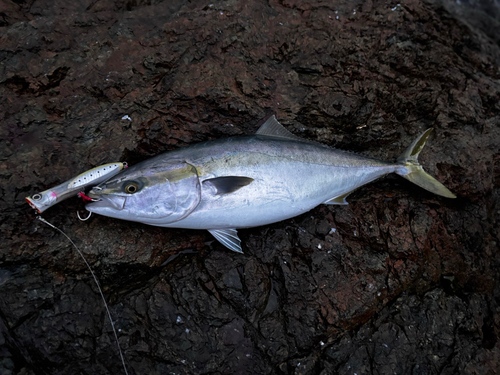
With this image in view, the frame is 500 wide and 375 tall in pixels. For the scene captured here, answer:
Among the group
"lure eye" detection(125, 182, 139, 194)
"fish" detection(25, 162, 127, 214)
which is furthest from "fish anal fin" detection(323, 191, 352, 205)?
"fish" detection(25, 162, 127, 214)

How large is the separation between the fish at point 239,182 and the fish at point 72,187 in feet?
0.34

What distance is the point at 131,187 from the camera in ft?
9.29

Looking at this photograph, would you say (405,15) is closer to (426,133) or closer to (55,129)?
(426,133)

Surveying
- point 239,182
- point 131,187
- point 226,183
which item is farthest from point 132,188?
point 239,182

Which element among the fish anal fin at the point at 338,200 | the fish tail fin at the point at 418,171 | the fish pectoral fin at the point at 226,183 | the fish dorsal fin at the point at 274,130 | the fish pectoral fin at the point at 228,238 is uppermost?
the fish dorsal fin at the point at 274,130

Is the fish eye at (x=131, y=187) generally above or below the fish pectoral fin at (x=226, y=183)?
below

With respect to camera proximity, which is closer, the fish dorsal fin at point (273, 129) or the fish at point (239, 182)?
the fish at point (239, 182)

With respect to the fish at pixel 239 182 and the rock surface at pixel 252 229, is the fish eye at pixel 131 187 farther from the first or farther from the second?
the rock surface at pixel 252 229

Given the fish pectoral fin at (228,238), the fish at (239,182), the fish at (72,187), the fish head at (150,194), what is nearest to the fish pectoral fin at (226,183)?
the fish at (239,182)

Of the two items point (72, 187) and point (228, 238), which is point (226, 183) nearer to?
point (228, 238)

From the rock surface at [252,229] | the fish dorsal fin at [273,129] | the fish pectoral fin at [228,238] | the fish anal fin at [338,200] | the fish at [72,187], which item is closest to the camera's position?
the fish at [72,187]

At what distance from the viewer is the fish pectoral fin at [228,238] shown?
312 cm

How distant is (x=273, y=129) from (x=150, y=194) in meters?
1.30

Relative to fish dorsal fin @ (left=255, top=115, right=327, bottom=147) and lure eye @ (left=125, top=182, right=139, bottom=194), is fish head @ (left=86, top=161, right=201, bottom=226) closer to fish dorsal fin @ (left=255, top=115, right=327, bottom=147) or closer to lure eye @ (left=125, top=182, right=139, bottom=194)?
lure eye @ (left=125, top=182, right=139, bottom=194)
